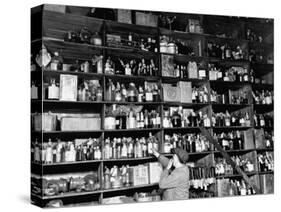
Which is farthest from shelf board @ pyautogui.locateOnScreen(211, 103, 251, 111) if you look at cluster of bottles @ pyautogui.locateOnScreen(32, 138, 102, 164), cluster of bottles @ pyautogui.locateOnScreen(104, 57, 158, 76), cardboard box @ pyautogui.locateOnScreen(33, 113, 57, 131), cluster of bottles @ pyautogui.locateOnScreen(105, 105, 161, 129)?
cardboard box @ pyautogui.locateOnScreen(33, 113, 57, 131)

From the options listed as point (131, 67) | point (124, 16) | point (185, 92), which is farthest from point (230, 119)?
point (124, 16)

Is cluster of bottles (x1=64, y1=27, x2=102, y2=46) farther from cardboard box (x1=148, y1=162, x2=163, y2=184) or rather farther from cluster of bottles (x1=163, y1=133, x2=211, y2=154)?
cardboard box (x1=148, y1=162, x2=163, y2=184)

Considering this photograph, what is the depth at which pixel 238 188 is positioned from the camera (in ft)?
20.7

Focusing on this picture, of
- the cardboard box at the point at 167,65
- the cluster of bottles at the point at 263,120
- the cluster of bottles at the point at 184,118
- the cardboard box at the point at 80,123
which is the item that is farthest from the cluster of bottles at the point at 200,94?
the cardboard box at the point at 80,123

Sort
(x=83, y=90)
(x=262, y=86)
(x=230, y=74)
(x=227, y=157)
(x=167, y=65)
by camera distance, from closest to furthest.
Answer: (x=83, y=90)
(x=167, y=65)
(x=227, y=157)
(x=230, y=74)
(x=262, y=86)

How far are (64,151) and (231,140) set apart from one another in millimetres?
2175

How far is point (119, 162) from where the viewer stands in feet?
18.5

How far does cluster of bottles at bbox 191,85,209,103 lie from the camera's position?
604cm

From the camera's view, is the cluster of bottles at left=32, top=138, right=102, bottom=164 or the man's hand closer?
the cluster of bottles at left=32, top=138, right=102, bottom=164

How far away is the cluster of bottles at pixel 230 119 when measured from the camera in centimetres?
620

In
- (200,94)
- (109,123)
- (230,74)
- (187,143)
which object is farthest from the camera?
(230,74)

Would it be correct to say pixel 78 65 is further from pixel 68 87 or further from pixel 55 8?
pixel 55 8

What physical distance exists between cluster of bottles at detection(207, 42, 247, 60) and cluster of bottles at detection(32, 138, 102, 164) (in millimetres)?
1819

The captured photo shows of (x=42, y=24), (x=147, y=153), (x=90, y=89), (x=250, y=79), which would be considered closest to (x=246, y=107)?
(x=250, y=79)
